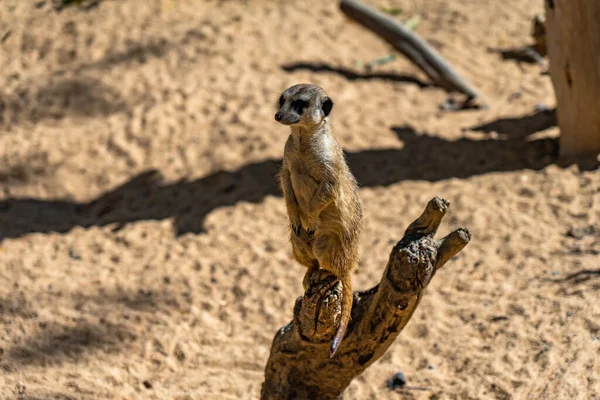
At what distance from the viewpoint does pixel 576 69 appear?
563 cm

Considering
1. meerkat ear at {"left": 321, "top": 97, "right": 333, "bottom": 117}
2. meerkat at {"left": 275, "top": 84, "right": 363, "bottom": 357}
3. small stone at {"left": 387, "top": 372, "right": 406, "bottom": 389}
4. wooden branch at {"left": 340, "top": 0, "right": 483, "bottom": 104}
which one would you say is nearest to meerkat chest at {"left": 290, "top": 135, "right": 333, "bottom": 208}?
meerkat at {"left": 275, "top": 84, "right": 363, "bottom": 357}

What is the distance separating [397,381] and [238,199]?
245 cm

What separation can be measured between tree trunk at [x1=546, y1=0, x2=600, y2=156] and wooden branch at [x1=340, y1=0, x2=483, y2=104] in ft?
5.49

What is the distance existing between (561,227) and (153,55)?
470cm

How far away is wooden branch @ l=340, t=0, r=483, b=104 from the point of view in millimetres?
7609

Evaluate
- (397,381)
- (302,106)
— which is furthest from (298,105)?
(397,381)

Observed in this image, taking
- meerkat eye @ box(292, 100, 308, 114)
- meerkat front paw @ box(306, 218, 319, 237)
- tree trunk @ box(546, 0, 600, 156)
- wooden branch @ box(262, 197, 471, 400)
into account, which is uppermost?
tree trunk @ box(546, 0, 600, 156)

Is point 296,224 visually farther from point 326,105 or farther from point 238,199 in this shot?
point 238,199

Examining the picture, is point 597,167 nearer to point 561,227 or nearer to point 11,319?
point 561,227

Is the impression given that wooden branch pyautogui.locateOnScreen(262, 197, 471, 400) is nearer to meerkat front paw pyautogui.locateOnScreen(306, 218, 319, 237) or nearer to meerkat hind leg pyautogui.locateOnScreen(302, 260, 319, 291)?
meerkat hind leg pyautogui.locateOnScreen(302, 260, 319, 291)

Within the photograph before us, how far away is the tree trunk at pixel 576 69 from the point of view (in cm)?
545

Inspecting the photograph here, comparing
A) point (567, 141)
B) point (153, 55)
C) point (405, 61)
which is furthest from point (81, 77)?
point (567, 141)

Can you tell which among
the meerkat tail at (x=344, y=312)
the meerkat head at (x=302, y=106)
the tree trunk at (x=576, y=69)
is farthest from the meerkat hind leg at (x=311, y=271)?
the tree trunk at (x=576, y=69)

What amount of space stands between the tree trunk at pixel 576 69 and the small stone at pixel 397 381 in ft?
9.31
